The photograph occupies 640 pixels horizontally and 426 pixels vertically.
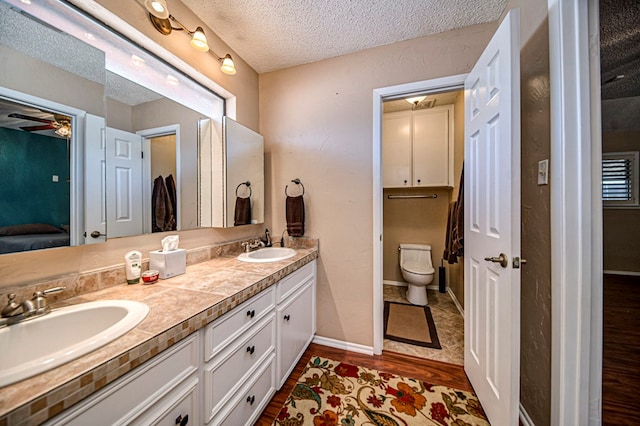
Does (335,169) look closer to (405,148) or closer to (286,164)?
(286,164)

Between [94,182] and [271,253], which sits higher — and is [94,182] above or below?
above

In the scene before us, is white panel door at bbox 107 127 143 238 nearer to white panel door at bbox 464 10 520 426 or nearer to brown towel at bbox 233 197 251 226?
brown towel at bbox 233 197 251 226

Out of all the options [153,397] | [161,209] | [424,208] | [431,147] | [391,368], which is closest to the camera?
[153,397]

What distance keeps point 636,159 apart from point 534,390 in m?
4.49

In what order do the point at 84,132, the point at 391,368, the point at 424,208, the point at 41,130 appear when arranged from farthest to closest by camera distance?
the point at 424,208 → the point at 391,368 → the point at 84,132 → the point at 41,130

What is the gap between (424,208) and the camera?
312cm

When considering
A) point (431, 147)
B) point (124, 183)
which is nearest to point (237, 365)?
point (124, 183)

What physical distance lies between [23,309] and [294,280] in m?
1.15

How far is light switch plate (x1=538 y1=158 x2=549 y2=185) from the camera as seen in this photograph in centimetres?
103

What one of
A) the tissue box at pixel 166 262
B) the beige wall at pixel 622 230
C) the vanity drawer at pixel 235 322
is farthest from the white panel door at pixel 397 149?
the beige wall at pixel 622 230

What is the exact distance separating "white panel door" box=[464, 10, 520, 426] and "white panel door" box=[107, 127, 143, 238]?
182 centimetres

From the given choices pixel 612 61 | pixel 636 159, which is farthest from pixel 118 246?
pixel 636 159

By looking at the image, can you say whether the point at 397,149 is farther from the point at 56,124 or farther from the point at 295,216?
the point at 56,124

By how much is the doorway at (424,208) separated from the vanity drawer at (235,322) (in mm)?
1250
